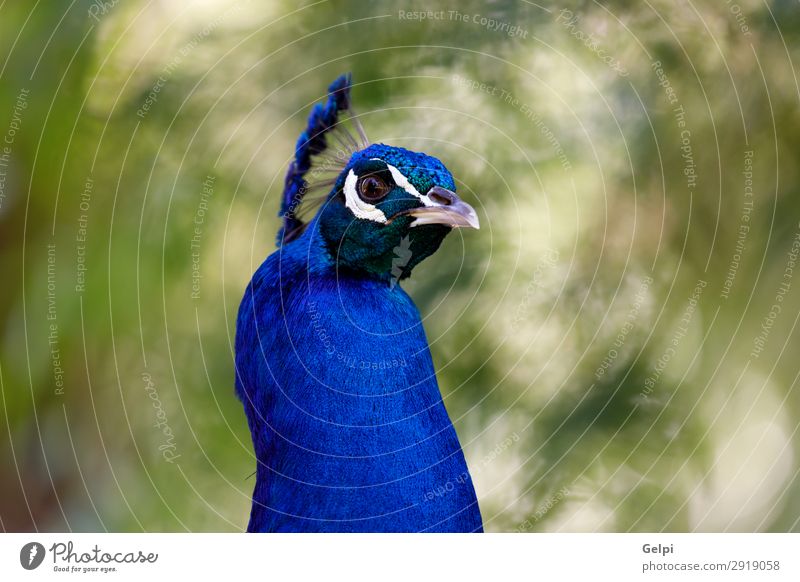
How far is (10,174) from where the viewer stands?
9.14 ft

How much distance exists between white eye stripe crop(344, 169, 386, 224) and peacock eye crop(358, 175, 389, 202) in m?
0.01

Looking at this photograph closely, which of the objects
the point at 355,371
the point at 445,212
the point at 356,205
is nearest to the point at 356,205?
the point at 356,205

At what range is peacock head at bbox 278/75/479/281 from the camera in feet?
6.36

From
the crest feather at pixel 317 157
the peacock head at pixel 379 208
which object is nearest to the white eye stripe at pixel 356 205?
the peacock head at pixel 379 208

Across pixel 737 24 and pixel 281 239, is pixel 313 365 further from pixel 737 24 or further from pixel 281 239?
pixel 737 24

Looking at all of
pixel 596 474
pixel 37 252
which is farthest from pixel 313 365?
pixel 596 474

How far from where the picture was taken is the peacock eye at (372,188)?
198 centimetres

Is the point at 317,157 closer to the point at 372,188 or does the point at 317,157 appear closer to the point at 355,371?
the point at 372,188

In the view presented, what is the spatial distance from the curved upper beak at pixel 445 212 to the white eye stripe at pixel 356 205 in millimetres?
67

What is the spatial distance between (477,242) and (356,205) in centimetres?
119

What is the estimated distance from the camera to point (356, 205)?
2004 millimetres

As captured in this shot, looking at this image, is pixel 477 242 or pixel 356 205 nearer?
pixel 356 205
